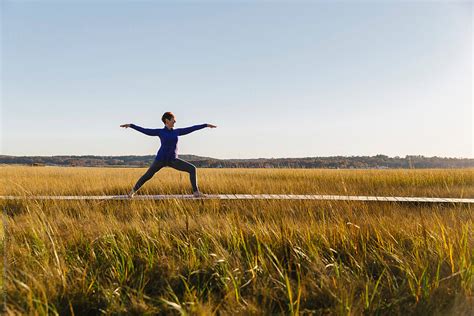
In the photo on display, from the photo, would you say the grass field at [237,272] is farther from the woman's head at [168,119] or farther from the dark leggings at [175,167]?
the woman's head at [168,119]

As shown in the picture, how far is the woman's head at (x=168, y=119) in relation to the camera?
717 cm

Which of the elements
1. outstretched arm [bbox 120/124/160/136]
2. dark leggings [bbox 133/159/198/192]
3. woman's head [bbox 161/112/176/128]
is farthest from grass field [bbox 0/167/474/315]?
woman's head [bbox 161/112/176/128]

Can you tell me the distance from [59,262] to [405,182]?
37.2ft

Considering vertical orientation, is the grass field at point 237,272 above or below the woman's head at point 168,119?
below

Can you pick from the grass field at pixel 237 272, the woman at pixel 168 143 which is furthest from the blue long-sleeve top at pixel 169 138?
the grass field at pixel 237 272

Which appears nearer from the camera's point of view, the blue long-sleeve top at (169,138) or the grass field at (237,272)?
the grass field at (237,272)

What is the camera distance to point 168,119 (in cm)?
717

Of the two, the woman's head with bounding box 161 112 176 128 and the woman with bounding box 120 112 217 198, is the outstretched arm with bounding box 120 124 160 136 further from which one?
the woman's head with bounding box 161 112 176 128

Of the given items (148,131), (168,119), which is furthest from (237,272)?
(148,131)

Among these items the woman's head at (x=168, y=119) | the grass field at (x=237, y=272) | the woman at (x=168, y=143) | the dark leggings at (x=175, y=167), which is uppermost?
the woman's head at (x=168, y=119)

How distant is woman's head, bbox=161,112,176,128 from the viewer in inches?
282

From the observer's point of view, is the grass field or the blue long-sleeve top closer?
the grass field

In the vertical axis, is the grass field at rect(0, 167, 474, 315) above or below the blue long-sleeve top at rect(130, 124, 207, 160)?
below

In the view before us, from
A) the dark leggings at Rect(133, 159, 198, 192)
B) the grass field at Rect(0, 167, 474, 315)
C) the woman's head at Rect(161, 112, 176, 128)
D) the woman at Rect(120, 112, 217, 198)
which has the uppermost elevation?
the woman's head at Rect(161, 112, 176, 128)
